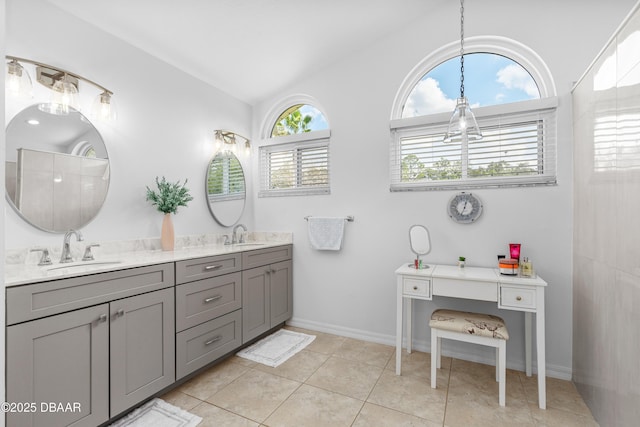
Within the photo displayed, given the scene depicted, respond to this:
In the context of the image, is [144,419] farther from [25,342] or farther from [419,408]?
[419,408]

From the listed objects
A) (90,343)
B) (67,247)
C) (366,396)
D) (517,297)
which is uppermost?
(67,247)

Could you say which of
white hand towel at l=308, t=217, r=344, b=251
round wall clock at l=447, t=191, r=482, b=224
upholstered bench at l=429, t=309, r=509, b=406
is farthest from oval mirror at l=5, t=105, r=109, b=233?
round wall clock at l=447, t=191, r=482, b=224

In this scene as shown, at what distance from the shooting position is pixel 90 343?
62.1 inches

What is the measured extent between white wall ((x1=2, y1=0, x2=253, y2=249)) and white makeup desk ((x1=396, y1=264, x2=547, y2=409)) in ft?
6.39

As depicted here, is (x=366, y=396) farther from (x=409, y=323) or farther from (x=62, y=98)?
(x=62, y=98)

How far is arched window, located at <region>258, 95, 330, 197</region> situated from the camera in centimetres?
319

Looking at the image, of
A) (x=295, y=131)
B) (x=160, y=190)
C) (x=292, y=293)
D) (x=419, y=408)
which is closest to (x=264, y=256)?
(x=292, y=293)

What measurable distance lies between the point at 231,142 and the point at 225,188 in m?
0.48

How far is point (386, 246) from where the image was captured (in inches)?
111

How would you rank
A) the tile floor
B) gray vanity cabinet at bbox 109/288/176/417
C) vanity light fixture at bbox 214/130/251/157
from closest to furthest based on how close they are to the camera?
gray vanity cabinet at bbox 109/288/176/417, the tile floor, vanity light fixture at bbox 214/130/251/157

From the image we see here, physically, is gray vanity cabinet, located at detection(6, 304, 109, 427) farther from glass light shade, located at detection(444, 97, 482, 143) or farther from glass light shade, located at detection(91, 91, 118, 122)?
glass light shade, located at detection(444, 97, 482, 143)

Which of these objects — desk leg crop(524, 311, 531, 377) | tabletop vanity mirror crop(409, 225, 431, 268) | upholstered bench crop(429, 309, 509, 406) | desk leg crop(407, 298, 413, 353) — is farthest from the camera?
desk leg crop(407, 298, 413, 353)

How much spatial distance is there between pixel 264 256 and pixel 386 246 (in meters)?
1.11

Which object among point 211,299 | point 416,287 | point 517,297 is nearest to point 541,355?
point 517,297
